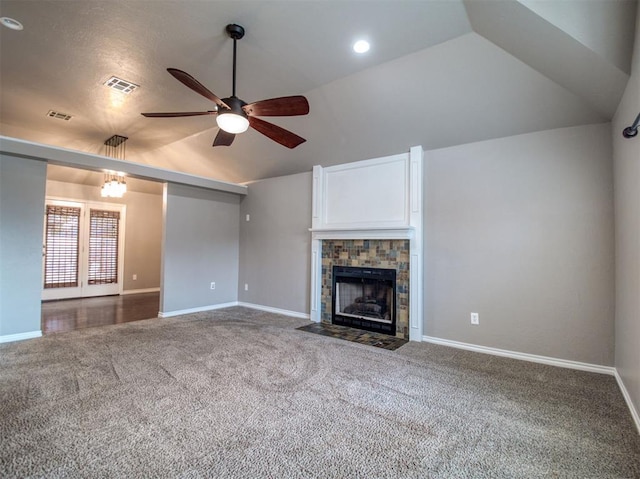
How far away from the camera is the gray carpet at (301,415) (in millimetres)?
1646

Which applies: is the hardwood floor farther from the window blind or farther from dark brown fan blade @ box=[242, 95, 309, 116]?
dark brown fan blade @ box=[242, 95, 309, 116]

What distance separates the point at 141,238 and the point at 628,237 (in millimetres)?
8630

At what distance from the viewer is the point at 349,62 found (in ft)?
9.79

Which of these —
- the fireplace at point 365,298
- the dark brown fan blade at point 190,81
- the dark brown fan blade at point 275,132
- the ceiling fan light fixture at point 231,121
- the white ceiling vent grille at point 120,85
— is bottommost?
the fireplace at point 365,298

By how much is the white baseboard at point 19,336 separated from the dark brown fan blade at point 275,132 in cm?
374

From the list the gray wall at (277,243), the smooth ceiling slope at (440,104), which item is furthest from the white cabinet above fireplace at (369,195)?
the gray wall at (277,243)

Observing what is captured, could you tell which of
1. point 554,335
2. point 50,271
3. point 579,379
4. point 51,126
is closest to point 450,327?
point 554,335

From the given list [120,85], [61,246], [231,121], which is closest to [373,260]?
[231,121]

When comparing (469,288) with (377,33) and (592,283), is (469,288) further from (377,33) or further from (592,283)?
(377,33)

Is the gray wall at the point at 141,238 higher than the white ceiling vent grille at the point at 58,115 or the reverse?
the reverse

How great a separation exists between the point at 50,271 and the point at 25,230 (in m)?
3.37

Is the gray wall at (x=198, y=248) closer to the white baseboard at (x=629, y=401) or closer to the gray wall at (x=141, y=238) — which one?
the gray wall at (x=141, y=238)

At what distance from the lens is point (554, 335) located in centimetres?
312

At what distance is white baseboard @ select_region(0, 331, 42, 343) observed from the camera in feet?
11.8
